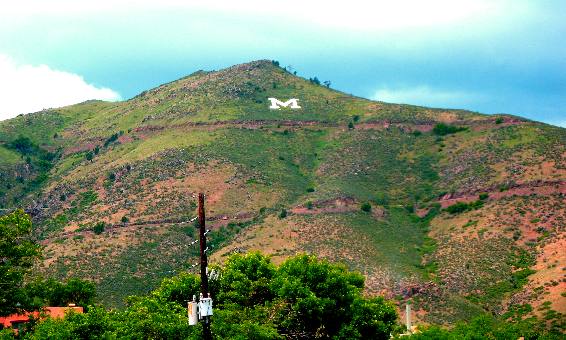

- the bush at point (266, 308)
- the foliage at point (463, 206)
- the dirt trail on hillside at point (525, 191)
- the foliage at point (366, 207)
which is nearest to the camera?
the bush at point (266, 308)

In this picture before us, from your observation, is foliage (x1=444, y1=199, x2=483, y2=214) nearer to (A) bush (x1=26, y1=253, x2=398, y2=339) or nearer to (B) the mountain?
(B) the mountain

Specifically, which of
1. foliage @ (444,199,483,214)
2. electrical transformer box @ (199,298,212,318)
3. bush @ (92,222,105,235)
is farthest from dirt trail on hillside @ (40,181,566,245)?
electrical transformer box @ (199,298,212,318)

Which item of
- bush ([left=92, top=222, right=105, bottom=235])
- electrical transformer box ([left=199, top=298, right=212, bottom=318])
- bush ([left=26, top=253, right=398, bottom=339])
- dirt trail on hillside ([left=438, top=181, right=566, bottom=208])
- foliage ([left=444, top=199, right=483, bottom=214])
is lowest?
bush ([left=26, top=253, right=398, bottom=339])

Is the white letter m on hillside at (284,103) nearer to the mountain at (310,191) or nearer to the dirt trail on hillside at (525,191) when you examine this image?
the mountain at (310,191)

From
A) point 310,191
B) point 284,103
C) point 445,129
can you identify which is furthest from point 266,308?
point 284,103

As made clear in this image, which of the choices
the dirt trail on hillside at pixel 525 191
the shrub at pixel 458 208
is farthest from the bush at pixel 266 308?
the dirt trail on hillside at pixel 525 191

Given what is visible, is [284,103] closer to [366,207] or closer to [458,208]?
[366,207]

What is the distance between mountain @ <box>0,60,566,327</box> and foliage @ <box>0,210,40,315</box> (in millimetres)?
37790

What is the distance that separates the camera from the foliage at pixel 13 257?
52812mm

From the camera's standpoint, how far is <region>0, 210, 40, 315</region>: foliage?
5281 centimetres

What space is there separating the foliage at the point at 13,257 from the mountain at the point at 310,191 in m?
37.8

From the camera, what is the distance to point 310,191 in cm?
12725

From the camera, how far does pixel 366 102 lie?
556ft

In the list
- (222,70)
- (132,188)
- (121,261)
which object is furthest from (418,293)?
(222,70)
